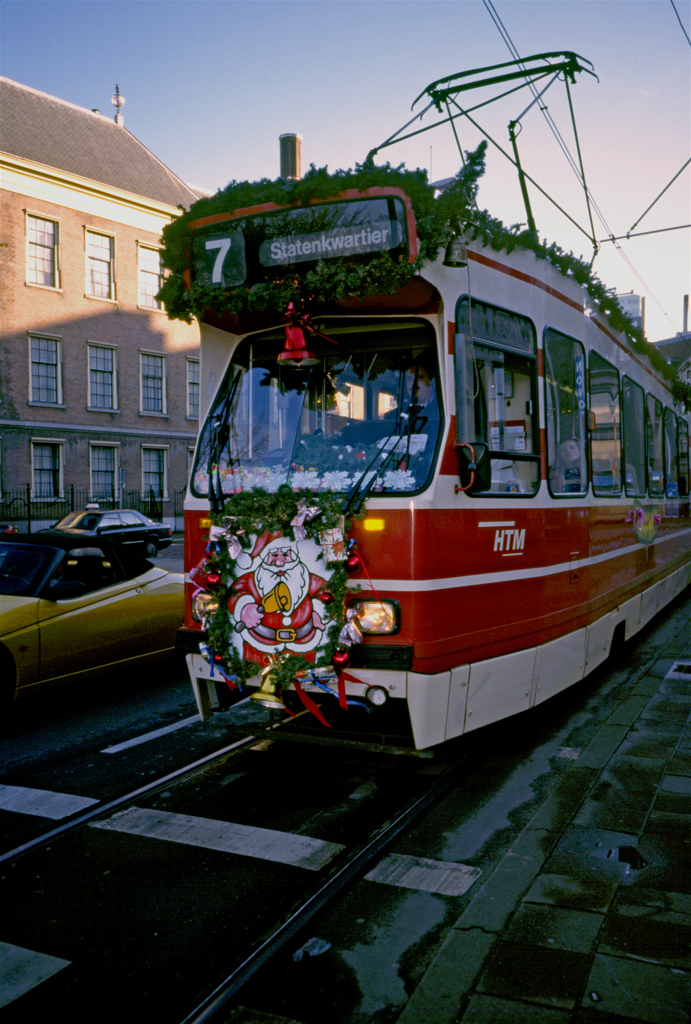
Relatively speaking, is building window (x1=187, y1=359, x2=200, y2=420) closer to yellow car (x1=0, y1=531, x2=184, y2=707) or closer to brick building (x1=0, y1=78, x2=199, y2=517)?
brick building (x1=0, y1=78, x2=199, y2=517)

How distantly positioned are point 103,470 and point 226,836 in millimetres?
30088

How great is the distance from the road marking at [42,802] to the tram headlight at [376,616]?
1.99 meters

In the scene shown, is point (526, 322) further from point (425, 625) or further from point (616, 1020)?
point (616, 1020)

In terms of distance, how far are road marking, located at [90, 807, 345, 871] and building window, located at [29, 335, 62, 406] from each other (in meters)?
28.3

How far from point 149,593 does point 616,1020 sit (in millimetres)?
5703

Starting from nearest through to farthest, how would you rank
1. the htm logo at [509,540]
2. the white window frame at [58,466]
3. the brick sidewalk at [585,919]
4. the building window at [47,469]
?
the brick sidewalk at [585,919] → the htm logo at [509,540] → the white window frame at [58,466] → the building window at [47,469]

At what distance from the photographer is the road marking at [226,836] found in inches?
163

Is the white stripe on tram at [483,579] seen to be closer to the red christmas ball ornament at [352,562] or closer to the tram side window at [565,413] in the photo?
the red christmas ball ornament at [352,562]

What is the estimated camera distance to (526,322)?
5461 mm

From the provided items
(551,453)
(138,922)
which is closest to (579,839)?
(138,922)

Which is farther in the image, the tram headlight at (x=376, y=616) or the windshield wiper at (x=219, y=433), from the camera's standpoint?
the windshield wiper at (x=219, y=433)

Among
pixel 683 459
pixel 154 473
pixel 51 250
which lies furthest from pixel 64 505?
pixel 683 459

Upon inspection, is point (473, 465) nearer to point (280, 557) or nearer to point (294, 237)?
point (280, 557)


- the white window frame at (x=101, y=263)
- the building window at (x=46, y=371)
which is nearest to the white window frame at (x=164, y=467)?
the building window at (x=46, y=371)
